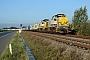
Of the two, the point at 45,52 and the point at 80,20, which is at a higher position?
the point at 80,20

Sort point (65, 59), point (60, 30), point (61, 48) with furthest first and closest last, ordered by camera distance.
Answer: point (60, 30) → point (61, 48) → point (65, 59)

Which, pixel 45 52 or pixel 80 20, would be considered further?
pixel 80 20

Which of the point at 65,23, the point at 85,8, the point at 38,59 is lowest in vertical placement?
the point at 38,59

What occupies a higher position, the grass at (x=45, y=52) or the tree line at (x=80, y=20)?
the tree line at (x=80, y=20)

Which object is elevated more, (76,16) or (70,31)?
(76,16)

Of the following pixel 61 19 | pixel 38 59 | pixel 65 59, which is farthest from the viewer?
pixel 61 19

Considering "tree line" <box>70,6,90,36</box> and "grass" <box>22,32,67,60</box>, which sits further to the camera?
"tree line" <box>70,6,90,36</box>

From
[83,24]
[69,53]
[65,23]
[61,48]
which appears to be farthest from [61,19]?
[69,53]

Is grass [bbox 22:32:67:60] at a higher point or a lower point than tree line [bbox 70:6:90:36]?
lower

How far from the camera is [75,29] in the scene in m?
39.3

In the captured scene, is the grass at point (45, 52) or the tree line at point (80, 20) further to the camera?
the tree line at point (80, 20)

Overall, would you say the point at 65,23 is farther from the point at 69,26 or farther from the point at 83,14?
the point at 83,14

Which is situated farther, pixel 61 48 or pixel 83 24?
pixel 83 24

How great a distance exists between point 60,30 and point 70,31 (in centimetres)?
175
